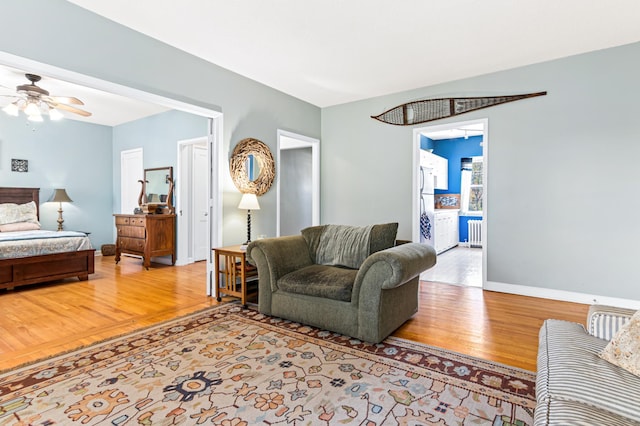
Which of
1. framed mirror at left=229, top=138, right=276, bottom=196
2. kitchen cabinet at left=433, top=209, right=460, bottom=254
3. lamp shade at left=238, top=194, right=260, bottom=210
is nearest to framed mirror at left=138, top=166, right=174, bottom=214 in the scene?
framed mirror at left=229, top=138, right=276, bottom=196

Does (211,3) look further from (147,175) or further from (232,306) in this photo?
(147,175)

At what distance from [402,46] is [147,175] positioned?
201 inches

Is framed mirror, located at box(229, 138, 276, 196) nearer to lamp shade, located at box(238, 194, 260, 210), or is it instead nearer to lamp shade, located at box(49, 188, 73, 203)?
lamp shade, located at box(238, 194, 260, 210)

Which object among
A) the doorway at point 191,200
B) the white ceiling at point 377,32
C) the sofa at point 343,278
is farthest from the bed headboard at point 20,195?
the sofa at point 343,278

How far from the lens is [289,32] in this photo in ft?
10.2

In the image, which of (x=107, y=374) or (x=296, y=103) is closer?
(x=107, y=374)

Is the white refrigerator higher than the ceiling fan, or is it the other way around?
the ceiling fan

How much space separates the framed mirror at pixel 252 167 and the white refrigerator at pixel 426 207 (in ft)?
9.64

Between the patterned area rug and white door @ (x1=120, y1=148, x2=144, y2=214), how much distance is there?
4.71 metres

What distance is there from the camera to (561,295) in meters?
3.73

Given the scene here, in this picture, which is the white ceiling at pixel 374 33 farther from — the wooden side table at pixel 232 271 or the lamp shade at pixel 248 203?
the wooden side table at pixel 232 271

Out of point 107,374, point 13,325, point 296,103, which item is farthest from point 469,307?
point 13,325

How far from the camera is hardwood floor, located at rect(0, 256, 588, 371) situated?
8.13ft

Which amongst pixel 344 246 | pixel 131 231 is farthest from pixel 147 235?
pixel 344 246
